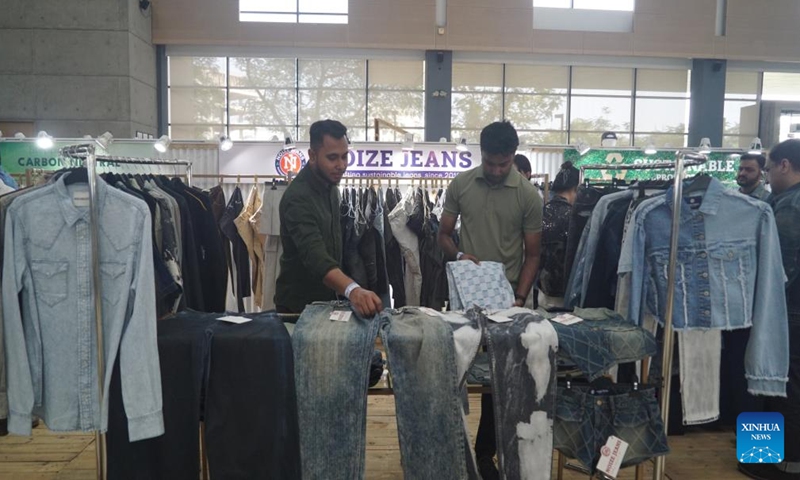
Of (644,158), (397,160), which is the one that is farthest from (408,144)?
(644,158)

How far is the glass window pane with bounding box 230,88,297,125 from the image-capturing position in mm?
10594

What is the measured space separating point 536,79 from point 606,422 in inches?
391

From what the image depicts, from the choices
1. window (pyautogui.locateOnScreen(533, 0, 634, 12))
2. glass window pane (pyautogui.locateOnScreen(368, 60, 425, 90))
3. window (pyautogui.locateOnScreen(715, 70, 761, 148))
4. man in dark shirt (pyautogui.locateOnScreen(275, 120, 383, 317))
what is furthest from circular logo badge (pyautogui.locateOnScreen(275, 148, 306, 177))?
window (pyautogui.locateOnScreen(715, 70, 761, 148))

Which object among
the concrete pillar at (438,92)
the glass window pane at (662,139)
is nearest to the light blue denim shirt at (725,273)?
the concrete pillar at (438,92)

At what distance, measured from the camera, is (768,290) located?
2.27 m

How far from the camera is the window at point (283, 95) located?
1049 centimetres

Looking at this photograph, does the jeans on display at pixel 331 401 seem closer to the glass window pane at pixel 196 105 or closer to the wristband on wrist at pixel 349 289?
the wristband on wrist at pixel 349 289

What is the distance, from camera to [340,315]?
2045mm

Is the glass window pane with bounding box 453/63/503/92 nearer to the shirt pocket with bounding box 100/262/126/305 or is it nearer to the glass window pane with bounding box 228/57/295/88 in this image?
the glass window pane with bounding box 228/57/295/88

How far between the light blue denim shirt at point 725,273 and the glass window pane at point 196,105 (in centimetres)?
978

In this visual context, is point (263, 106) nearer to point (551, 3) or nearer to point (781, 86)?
point (551, 3)

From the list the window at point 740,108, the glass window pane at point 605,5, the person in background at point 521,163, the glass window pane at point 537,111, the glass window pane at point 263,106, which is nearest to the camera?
the person in background at point 521,163

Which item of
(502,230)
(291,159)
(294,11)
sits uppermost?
(294,11)

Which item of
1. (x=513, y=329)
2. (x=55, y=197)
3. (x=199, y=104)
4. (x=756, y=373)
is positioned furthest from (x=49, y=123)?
(x=756, y=373)
